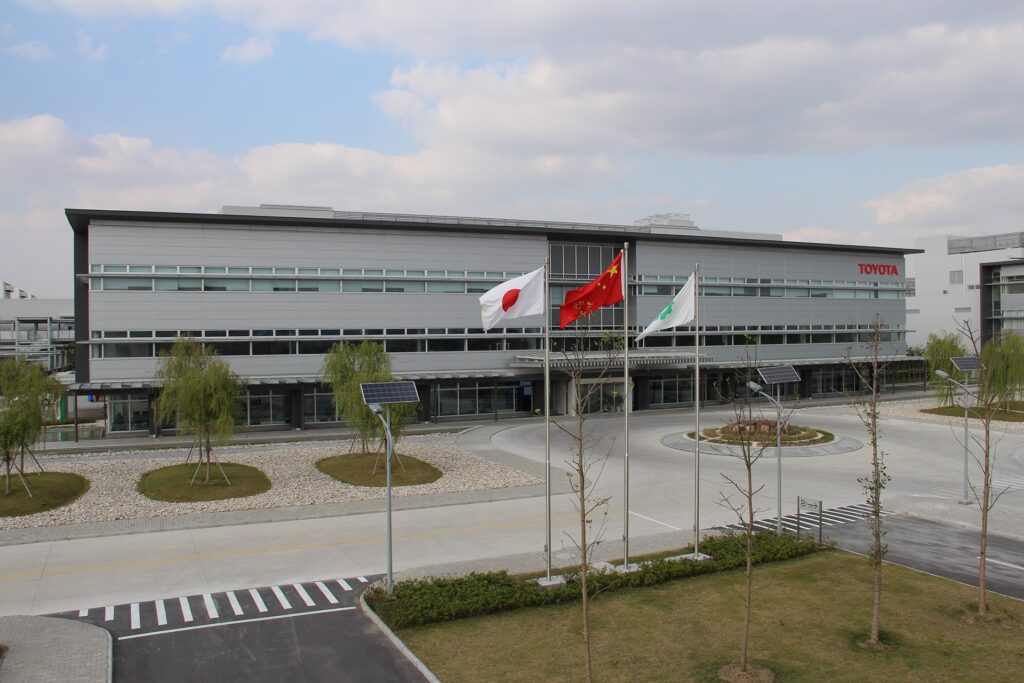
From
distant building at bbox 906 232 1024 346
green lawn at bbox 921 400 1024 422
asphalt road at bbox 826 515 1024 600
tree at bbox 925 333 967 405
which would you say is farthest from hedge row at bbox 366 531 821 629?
distant building at bbox 906 232 1024 346

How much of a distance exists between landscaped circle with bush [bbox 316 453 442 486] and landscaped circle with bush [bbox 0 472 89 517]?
9.92 meters

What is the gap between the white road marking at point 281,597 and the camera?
672 inches

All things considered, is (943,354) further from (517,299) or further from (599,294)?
(517,299)

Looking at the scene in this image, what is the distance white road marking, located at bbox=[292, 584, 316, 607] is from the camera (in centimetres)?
1719

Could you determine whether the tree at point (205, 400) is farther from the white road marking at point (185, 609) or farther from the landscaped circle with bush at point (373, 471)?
the white road marking at point (185, 609)

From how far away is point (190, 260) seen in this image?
46781mm

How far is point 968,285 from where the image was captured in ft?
314

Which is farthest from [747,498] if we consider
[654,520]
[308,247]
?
[308,247]

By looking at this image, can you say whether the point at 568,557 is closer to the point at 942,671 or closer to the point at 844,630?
the point at 844,630

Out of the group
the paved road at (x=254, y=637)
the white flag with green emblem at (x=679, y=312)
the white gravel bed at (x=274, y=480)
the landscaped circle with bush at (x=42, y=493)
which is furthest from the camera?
the white gravel bed at (x=274, y=480)

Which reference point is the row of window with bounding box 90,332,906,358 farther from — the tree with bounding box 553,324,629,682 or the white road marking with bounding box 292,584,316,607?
the white road marking with bounding box 292,584,316,607

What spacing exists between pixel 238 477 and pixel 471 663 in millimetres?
21285

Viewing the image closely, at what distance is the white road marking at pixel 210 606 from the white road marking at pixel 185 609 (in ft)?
1.31

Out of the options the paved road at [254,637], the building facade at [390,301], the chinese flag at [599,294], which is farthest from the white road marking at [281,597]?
the building facade at [390,301]
